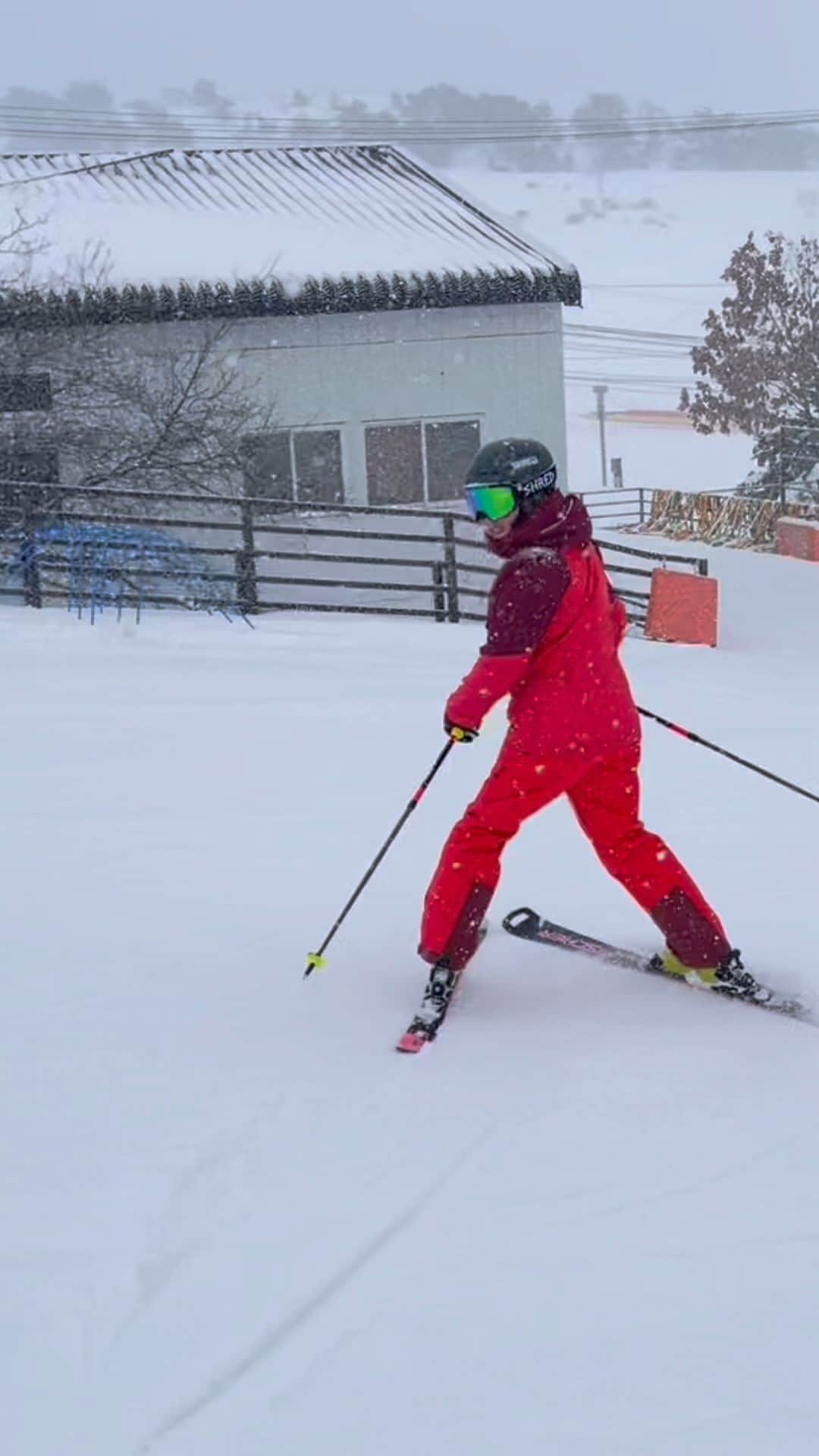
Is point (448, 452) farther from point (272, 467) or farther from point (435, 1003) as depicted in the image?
point (435, 1003)

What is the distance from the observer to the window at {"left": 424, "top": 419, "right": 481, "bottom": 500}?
1941 cm

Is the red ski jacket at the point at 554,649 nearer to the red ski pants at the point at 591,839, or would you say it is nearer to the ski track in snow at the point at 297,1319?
the red ski pants at the point at 591,839

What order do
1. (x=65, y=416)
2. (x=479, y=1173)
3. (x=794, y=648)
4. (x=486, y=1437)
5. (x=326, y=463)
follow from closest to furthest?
(x=486, y=1437) < (x=479, y=1173) < (x=794, y=648) < (x=65, y=416) < (x=326, y=463)

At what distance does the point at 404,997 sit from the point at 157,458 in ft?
40.7

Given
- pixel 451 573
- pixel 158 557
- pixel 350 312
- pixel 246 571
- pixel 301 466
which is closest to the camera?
pixel 158 557

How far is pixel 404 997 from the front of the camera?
4.80m

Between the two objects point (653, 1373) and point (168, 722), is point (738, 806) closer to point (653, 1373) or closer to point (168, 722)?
point (168, 722)

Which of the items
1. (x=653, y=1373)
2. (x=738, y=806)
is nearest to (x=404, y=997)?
(x=653, y=1373)

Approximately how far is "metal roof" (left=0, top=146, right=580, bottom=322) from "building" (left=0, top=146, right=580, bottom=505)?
27mm

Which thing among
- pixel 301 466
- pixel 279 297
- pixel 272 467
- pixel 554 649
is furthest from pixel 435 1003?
pixel 301 466

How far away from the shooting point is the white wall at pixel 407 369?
1858cm

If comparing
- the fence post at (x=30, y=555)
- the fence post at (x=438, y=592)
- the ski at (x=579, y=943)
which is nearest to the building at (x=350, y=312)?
the fence post at (x=438, y=592)

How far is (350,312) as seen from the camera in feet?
60.6

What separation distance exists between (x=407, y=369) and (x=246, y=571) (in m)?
5.96
